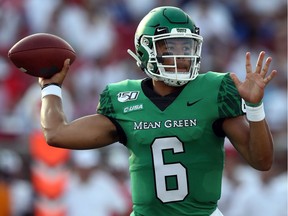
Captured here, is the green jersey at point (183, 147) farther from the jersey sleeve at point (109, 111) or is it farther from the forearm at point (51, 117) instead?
the forearm at point (51, 117)

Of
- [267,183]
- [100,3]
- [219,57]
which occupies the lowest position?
[267,183]

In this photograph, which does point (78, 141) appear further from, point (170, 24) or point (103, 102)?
point (170, 24)

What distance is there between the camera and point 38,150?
801cm

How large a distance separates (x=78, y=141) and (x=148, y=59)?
20.5 inches

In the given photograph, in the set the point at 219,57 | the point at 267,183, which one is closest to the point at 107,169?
the point at 267,183

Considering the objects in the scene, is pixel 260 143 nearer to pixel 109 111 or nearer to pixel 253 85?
pixel 253 85

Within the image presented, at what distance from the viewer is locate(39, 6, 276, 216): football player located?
433cm

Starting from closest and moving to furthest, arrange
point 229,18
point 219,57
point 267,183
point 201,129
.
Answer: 1. point 201,129
2. point 267,183
3. point 219,57
4. point 229,18

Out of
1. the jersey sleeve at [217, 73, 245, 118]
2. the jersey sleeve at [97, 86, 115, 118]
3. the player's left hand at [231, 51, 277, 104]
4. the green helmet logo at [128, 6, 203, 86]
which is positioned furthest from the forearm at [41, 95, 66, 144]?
the player's left hand at [231, 51, 277, 104]

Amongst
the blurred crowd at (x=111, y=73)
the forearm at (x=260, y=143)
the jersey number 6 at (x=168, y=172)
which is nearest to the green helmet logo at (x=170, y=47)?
the jersey number 6 at (x=168, y=172)

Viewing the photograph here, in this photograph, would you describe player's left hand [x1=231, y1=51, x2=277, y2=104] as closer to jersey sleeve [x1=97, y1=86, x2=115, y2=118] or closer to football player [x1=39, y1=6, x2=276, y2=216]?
football player [x1=39, y1=6, x2=276, y2=216]

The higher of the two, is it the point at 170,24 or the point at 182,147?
the point at 170,24

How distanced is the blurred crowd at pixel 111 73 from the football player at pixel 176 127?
3.45 meters

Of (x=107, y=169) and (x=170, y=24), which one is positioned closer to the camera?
(x=170, y=24)
